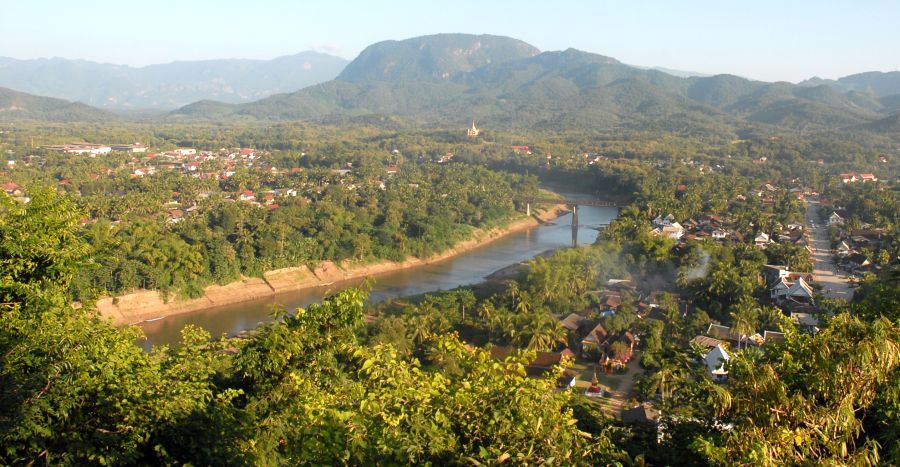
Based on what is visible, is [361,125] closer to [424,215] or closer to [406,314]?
[424,215]

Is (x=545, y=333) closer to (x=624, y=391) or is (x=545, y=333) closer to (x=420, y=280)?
(x=624, y=391)

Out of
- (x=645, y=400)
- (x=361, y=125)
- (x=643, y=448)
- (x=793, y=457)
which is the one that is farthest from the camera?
(x=361, y=125)

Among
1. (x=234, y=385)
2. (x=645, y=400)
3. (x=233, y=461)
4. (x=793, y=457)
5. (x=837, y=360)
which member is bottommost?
(x=645, y=400)

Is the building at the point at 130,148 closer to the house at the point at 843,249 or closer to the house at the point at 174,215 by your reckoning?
the house at the point at 174,215

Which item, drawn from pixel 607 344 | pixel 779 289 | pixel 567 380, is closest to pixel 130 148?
pixel 607 344

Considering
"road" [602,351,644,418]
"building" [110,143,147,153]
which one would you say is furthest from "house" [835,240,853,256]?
"building" [110,143,147,153]

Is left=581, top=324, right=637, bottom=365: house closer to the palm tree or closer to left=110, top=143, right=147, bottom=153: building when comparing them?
the palm tree

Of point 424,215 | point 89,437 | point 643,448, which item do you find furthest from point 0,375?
point 424,215
